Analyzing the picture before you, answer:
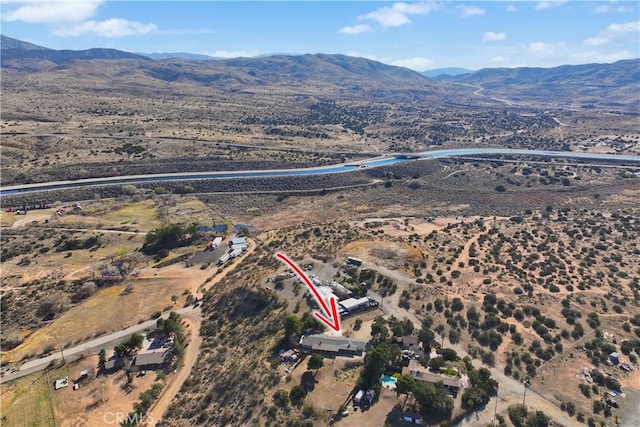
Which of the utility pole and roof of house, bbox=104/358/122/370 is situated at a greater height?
the utility pole

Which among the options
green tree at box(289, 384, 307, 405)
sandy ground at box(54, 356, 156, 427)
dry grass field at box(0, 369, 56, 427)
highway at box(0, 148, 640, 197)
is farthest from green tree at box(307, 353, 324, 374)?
highway at box(0, 148, 640, 197)

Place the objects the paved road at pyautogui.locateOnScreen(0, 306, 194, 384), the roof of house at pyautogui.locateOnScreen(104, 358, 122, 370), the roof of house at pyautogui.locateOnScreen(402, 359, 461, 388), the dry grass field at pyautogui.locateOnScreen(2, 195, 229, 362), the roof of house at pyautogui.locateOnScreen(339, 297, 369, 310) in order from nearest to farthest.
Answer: the roof of house at pyautogui.locateOnScreen(402, 359, 461, 388)
the roof of house at pyautogui.locateOnScreen(104, 358, 122, 370)
the paved road at pyautogui.locateOnScreen(0, 306, 194, 384)
the roof of house at pyautogui.locateOnScreen(339, 297, 369, 310)
the dry grass field at pyautogui.locateOnScreen(2, 195, 229, 362)

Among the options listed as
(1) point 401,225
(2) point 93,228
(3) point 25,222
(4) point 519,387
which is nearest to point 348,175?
(1) point 401,225

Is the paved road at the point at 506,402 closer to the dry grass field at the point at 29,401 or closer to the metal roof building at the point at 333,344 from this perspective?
the metal roof building at the point at 333,344

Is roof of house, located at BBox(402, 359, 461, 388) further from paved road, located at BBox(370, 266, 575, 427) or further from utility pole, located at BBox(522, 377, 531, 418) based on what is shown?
utility pole, located at BBox(522, 377, 531, 418)

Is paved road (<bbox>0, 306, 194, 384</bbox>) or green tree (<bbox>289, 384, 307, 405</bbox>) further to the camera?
paved road (<bbox>0, 306, 194, 384</bbox>)

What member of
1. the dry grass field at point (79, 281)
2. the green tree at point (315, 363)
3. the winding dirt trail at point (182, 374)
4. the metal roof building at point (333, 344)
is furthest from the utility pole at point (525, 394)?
the dry grass field at point (79, 281)
